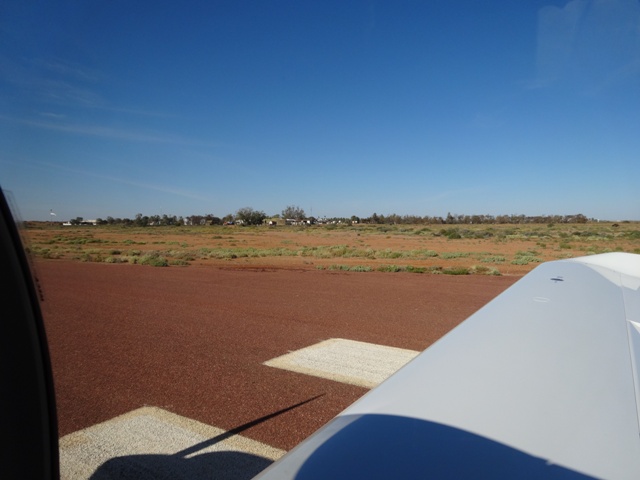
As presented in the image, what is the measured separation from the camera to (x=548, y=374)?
2369 mm

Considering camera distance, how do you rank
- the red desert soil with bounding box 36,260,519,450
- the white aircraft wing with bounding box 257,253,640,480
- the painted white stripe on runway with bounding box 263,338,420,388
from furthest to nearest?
the painted white stripe on runway with bounding box 263,338,420,388 < the red desert soil with bounding box 36,260,519,450 < the white aircraft wing with bounding box 257,253,640,480

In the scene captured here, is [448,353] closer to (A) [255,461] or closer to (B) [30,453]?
(B) [30,453]

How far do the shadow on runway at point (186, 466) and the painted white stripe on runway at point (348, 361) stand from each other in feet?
8.69

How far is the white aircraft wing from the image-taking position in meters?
1.49

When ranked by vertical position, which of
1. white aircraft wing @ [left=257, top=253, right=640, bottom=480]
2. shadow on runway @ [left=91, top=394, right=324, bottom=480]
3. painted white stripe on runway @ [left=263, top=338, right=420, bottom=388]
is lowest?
painted white stripe on runway @ [left=263, top=338, right=420, bottom=388]

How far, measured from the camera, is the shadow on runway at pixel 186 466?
4.20m

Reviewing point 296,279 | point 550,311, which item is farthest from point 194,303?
point 550,311

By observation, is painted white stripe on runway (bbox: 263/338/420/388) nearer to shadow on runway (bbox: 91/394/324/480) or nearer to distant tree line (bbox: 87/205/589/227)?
shadow on runway (bbox: 91/394/324/480)

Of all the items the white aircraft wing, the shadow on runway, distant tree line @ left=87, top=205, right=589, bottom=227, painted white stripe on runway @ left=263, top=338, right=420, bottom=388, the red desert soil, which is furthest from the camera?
distant tree line @ left=87, top=205, right=589, bottom=227

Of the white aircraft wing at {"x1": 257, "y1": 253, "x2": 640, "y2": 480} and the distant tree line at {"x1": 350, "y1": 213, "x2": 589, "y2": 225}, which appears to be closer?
the white aircraft wing at {"x1": 257, "y1": 253, "x2": 640, "y2": 480}

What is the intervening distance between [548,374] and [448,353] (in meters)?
0.55

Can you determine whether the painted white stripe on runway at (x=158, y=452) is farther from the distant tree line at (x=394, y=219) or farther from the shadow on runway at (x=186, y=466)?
the distant tree line at (x=394, y=219)

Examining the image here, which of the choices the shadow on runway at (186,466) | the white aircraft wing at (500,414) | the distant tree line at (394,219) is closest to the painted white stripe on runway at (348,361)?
the shadow on runway at (186,466)

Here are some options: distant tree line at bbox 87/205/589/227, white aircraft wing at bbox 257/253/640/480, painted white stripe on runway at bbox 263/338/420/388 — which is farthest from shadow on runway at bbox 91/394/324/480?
distant tree line at bbox 87/205/589/227
